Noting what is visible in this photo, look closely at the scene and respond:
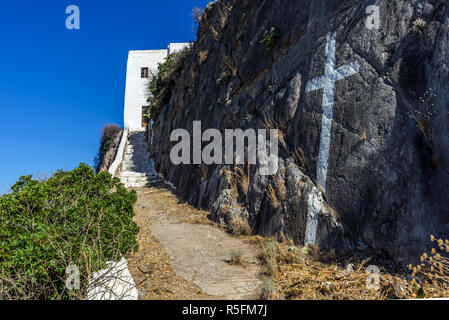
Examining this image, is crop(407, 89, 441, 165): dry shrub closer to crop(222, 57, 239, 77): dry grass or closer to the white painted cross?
the white painted cross

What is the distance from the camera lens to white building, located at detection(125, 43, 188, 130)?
25.8 meters

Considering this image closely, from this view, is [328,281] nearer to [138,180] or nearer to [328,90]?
[328,90]

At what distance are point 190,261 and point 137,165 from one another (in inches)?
499

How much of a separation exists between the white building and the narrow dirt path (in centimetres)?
1965

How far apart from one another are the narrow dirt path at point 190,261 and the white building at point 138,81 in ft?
64.5

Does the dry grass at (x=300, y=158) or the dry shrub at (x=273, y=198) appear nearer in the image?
the dry grass at (x=300, y=158)

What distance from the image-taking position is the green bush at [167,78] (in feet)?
45.3

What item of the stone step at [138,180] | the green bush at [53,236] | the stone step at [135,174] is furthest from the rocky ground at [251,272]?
the stone step at [135,174]

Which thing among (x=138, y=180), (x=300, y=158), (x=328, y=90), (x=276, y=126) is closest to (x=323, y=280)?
(x=300, y=158)

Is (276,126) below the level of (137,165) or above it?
above

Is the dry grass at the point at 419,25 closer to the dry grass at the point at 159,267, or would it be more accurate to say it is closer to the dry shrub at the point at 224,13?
the dry grass at the point at 159,267

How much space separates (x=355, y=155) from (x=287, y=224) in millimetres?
1690

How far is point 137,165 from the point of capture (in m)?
16.4

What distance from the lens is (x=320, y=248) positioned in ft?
13.9
